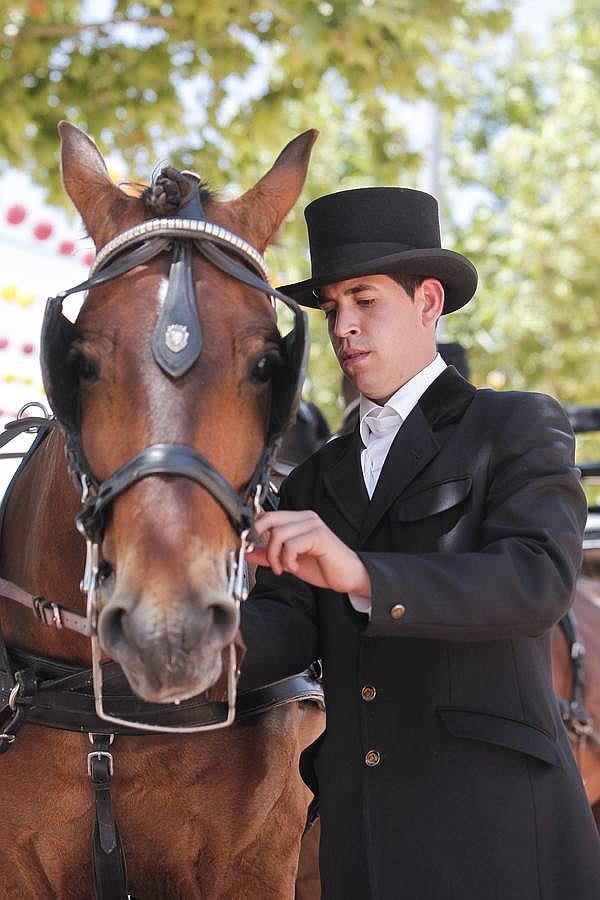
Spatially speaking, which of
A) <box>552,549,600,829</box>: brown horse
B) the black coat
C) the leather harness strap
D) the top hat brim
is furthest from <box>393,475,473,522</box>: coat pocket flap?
the leather harness strap

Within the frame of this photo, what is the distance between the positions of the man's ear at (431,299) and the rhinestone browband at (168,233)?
466mm

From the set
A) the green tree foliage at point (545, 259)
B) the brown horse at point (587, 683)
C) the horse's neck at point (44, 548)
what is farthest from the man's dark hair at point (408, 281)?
the green tree foliage at point (545, 259)

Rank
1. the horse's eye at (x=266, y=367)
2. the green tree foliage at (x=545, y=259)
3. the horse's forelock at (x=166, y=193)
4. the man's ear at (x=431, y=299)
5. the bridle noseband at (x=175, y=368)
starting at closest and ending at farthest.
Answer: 1. the bridle noseband at (x=175, y=368)
2. the horse's eye at (x=266, y=367)
3. the horse's forelock at (x=166, y=193)
4. the man's ear at (x=431, y=299)
5. the green tree foliage at (x=545, y=259)

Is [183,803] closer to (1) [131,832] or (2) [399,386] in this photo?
(1) [131,832]

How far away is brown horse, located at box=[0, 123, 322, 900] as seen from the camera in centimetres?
197

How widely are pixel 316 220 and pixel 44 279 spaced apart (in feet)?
15.9

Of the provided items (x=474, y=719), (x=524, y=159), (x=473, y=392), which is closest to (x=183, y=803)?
(x=474, y=719)

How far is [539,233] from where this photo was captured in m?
16.3

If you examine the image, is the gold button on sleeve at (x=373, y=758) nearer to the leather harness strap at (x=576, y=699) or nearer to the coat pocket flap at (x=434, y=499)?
the coat pocket flap at (x=434, y=499)

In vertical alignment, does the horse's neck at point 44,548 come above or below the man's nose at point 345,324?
below

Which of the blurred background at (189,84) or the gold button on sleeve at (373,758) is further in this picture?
the blurred background at (189,84)

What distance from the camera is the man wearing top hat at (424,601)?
223 cm

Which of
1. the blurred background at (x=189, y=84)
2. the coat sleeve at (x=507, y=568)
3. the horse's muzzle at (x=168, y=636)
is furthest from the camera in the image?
the blurred background at (x=189, y=84)

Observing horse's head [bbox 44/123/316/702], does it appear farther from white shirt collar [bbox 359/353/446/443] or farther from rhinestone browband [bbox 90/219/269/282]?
white shirt collar [bbox 359/353/446/443]
